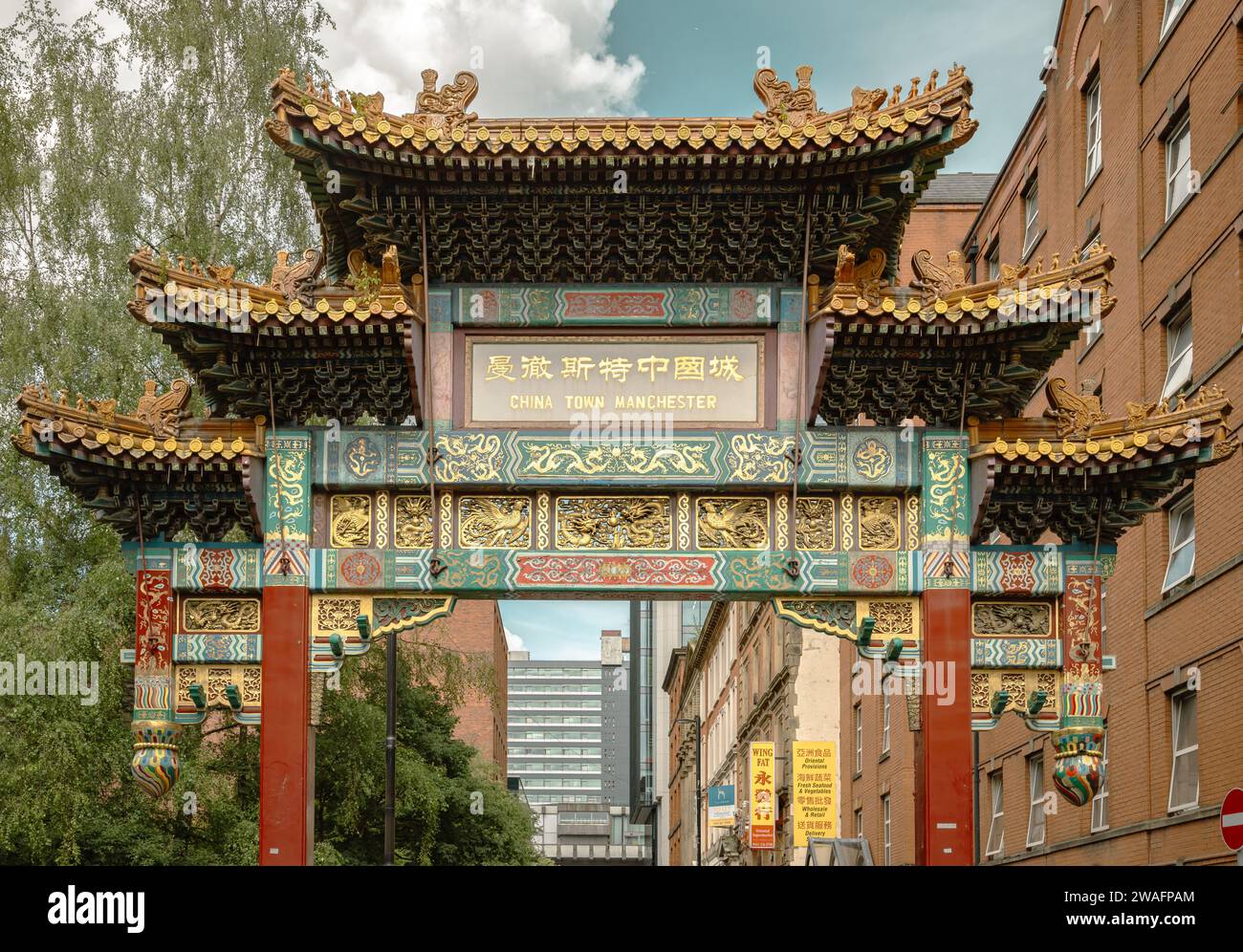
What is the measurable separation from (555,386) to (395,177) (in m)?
2.58

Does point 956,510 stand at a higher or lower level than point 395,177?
lower

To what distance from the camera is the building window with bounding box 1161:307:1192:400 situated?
21.1 metres

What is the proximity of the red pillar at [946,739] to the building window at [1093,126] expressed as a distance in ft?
45.8

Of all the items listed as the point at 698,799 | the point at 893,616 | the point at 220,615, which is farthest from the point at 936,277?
the point at 698,799

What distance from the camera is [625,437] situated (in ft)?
48.6

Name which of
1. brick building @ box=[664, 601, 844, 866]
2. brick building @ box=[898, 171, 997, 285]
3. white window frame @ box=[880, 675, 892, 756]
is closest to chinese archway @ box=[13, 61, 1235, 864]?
brick building @ box=[664, 601, 844, 866]

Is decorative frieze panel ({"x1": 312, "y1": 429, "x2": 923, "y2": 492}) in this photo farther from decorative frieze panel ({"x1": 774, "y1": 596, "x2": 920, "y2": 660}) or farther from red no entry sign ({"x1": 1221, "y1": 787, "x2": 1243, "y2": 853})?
red no entry sign ({"x1": 1221, "y1": 787, "x2": 1243, "y2": 853})

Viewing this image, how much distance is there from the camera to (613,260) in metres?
15.1

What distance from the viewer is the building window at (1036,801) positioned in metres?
26.2

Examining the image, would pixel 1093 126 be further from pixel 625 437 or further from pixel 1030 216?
pixel 625 437

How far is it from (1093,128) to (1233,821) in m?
17.1

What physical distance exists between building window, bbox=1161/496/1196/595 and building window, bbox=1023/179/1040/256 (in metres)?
9.78
